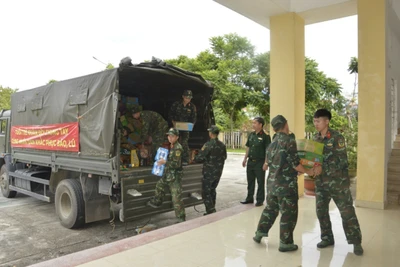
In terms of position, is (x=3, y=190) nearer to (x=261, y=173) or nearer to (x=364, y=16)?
(x=261, y=173)

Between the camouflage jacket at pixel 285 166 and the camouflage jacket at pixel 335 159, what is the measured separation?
318 mm

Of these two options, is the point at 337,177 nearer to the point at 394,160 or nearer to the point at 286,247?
the point at 286,247

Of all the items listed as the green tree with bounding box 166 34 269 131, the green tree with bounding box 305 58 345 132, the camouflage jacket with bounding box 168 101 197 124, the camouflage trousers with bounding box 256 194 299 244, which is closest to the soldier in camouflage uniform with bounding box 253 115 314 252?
the camouflage trousers with bounding box 256 194 299 244

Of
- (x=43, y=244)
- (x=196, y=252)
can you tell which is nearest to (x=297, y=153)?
(x=196, y=252)

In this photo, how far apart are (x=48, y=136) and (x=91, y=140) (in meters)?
1.55

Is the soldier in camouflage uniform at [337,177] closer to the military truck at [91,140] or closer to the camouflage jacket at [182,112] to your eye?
the military truck at [91,140]

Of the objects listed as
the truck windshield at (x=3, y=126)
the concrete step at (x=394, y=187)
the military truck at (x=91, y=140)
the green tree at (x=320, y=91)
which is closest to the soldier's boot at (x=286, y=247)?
the military truck at (x=91, y=140)

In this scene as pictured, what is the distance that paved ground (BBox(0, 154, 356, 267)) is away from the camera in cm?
407

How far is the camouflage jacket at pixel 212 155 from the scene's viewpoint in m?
5.29

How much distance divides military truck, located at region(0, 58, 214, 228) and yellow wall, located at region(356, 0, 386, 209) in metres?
2.65

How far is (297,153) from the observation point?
10.7 feet

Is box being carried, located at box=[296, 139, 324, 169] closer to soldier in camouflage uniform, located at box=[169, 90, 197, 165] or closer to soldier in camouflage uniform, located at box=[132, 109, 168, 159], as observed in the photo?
soldier in camouflage uniform, located at box=[169, 90, 197, 165]

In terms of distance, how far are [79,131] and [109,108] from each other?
2.95ft

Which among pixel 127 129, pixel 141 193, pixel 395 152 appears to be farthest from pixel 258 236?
pixel 395 152
